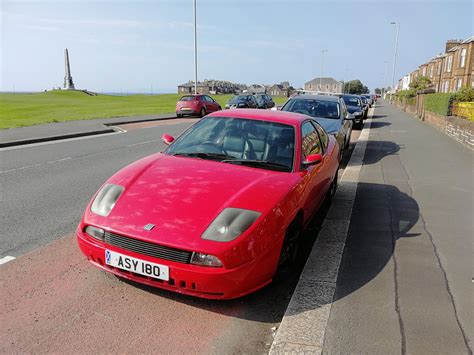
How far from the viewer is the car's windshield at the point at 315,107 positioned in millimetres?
10109

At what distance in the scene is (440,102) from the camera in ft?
60.2

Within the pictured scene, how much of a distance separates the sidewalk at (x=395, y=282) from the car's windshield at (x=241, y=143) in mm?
1089

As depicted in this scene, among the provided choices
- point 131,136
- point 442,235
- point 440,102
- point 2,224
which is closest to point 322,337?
point 442,235

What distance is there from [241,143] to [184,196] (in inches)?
49.7

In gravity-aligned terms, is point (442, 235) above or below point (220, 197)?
below

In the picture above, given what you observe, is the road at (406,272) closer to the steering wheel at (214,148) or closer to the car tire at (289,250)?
the car tire at (289,250)

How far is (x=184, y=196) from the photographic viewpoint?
3172mm

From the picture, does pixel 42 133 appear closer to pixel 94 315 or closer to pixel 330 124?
pixel 330 124

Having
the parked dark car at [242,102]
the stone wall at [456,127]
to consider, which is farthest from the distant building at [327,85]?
the stone wall at [456,127]

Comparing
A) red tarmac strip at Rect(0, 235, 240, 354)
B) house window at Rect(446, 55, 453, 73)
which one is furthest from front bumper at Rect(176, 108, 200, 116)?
house window at Rect(446, 55, 453, 73)

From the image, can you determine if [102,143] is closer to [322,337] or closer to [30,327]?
[30,327]

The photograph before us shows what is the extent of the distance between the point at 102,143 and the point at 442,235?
34.3 feet

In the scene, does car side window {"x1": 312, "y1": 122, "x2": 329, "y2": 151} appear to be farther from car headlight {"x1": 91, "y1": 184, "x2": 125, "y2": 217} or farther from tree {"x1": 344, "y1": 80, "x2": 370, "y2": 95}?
tree {"x1": 344, "y1": 80, "x2": 370, "y2": 95}

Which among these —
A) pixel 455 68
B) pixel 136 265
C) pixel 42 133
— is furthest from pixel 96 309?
pixel 455 68
